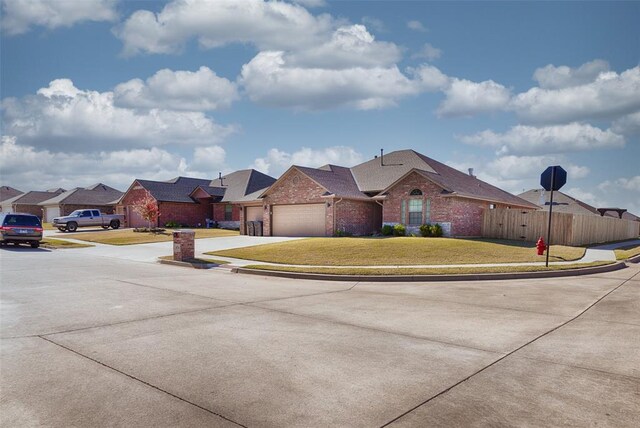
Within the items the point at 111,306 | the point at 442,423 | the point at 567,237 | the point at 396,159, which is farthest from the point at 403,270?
Answer: the point at 396,159

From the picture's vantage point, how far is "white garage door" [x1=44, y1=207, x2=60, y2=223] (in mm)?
57900

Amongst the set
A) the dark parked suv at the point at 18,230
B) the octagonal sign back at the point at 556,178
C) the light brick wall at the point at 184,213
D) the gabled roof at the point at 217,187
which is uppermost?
the gabled roof at the point at 217,187

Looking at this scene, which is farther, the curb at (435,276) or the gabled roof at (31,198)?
the gabled roof at (31,198)

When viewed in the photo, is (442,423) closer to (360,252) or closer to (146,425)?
(146,425)

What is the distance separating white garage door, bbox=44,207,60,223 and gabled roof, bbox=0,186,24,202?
939 inches

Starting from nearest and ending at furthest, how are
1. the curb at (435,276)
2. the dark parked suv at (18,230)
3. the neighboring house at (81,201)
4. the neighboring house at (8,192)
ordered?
the curb at (435,276) → the dark parked suv at (18,230) → the neighboring house at (81,201) → the neighboring house at (8,192)

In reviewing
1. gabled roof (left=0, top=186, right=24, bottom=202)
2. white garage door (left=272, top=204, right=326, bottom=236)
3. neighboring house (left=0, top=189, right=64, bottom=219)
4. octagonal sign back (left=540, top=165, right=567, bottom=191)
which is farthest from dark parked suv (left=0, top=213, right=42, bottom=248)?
gabled roof (left=0, top=186, right=24, bottom=202)

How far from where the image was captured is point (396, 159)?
34.9 metres

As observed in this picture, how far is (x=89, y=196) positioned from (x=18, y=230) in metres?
35.9

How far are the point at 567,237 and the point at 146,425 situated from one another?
2720 centimetres

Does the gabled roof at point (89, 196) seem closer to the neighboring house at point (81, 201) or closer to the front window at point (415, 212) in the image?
the neighboring house at point (81, 201)

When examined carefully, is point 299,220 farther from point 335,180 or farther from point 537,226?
point 537,226

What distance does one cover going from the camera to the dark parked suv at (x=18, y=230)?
24953 mm

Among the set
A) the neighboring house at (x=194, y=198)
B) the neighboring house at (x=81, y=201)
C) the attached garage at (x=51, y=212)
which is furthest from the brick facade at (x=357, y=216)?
the attached garage at (x=51, y=212)
